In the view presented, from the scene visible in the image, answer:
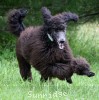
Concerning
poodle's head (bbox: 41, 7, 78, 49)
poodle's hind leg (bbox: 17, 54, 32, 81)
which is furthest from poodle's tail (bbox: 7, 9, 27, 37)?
poodle's head (bbox: 41, 7, 78, 49)

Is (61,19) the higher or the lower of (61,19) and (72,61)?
the higher

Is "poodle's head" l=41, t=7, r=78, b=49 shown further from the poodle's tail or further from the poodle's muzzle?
the poodle's tail

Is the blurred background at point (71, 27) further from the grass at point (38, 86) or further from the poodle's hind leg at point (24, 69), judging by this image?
the poodle's hind leg at point (24, 69)

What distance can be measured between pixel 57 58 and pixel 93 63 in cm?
517

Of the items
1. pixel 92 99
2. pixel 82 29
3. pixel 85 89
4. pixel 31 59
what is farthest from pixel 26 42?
pixel 82 29

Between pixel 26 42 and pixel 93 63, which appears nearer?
pixel 26 42

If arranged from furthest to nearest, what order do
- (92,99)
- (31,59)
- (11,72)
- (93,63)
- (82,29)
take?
(82,29), (93,63), (11,72), (31,59), (92,99)

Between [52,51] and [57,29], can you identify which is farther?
[52,51]

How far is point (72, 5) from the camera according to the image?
41.6ft

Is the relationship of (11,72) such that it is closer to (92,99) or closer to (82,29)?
(92,99)

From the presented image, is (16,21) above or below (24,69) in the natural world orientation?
above

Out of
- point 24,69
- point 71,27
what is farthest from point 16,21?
point 71,27

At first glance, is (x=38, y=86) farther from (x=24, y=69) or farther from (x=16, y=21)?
(x=16, y=21)

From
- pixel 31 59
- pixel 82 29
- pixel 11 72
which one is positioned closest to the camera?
pixel 31 59
